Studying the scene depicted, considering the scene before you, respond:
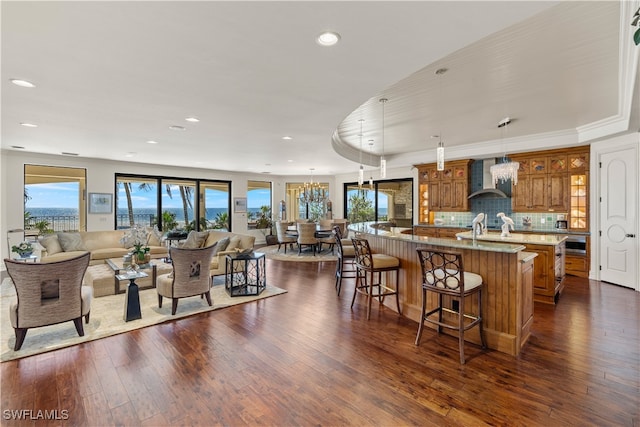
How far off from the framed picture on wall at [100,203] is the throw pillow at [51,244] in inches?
67.9

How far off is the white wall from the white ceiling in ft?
4.25

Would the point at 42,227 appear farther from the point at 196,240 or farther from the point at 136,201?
the point at 196,240

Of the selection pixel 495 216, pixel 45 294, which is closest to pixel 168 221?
pixel 45 294

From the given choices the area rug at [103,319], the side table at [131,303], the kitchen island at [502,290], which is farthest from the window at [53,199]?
the kitchen island at [502,290]

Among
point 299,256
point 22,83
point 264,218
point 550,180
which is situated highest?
point 22,83

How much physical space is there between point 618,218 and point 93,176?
11.7m

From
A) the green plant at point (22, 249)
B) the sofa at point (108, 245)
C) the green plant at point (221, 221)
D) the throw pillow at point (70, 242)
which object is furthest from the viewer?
the green plant at point (221, 221)

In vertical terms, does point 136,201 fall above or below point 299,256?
above

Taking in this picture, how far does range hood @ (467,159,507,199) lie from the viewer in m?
6.88

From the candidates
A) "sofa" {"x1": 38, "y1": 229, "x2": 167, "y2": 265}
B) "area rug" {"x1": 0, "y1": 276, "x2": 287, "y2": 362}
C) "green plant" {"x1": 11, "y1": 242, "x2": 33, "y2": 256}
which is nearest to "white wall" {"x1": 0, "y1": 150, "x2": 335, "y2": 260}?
"sofa" {"x1": 38, "y1": 229, "x2": 167, "y2": 265}

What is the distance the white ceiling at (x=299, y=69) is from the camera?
1.89 metres

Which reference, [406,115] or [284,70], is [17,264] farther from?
[406,115]

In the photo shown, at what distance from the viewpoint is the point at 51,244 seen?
5.98 meters

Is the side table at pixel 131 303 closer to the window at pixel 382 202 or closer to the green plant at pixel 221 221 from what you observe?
the green plant at pixel 221 221
